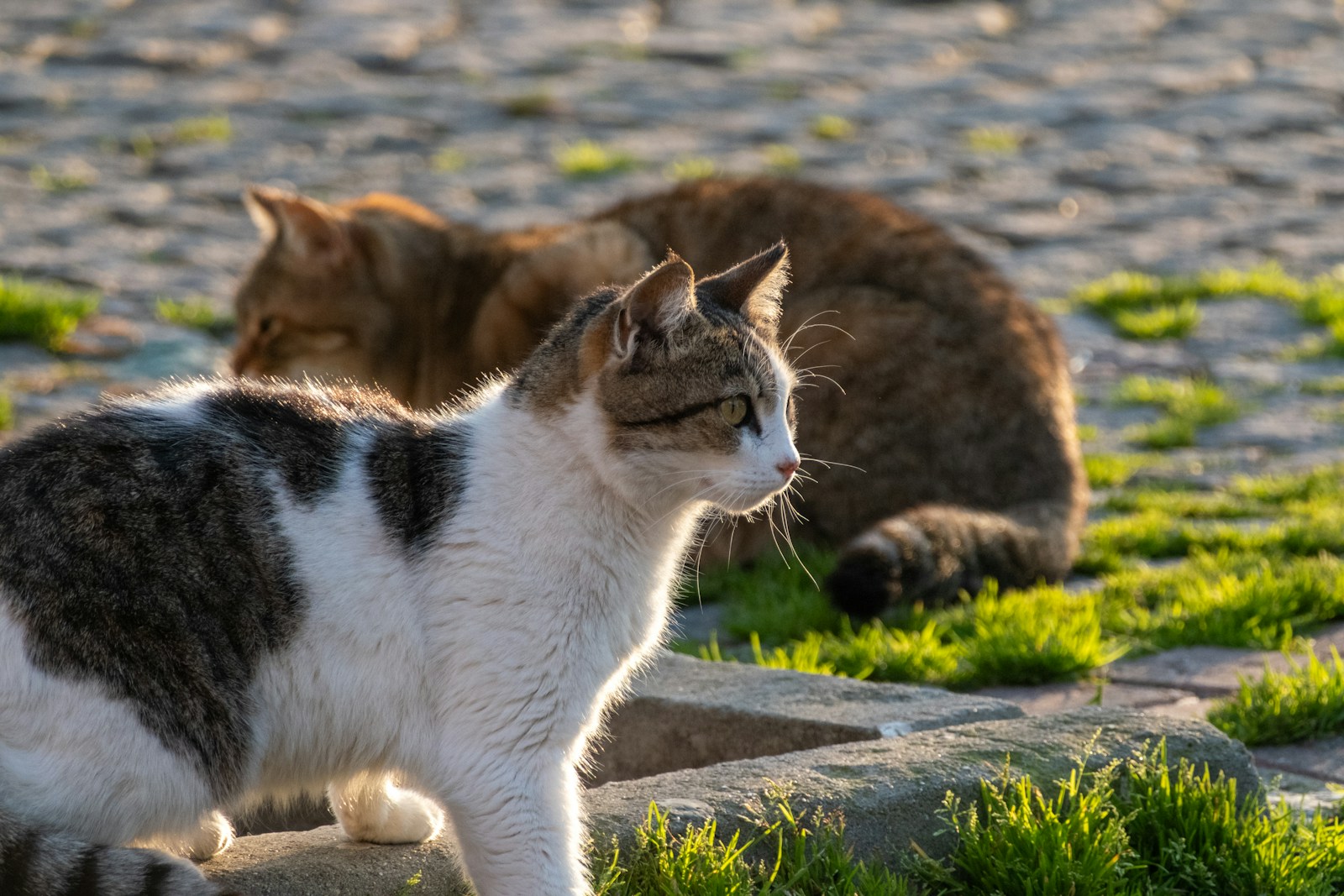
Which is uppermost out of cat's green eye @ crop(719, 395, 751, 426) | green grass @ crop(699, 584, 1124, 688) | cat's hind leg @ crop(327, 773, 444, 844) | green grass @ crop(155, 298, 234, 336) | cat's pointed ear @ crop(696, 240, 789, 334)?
cat's pointed ear @ crop(696, 240, 789, 334)

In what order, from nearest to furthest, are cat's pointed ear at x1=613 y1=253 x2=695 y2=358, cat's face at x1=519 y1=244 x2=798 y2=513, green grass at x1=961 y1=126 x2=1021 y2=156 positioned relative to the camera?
cat's pointed ear at x1=613 y1=253 x2=695 y2=358 → cat's face at x1=519 y1=244 x2=798 y2=513 → green grass at x1=961 y1=126 x2=1021 y2=156

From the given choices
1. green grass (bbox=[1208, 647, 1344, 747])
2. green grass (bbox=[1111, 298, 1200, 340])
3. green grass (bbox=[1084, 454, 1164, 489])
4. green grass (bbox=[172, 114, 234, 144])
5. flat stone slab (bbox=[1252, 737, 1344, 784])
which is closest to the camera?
flat stone slab (bbox=[1252, 737, 1344, 784])

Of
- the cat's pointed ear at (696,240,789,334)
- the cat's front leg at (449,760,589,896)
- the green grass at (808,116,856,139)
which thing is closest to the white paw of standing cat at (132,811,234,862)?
the cat's front leg at (449,760,589,896)

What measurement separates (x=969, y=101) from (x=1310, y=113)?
8.83 feet

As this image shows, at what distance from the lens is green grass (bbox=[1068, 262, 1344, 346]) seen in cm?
899

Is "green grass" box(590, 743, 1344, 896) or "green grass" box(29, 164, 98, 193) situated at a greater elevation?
"green grass" box(590, 743, 1344, 896)

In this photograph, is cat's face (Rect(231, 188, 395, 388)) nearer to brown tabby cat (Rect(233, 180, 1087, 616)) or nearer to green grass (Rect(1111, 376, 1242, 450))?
brown tabby cat (Rect(233, 180, 1087, 616))

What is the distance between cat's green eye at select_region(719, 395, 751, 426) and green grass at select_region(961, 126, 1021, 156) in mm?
8954

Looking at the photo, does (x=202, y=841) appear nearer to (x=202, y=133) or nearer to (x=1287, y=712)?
(x=1287, y=712)

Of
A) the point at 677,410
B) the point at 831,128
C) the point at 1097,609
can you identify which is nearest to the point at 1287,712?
the point at 1097,609

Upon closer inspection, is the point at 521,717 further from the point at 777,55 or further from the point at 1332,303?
the point at 777,55

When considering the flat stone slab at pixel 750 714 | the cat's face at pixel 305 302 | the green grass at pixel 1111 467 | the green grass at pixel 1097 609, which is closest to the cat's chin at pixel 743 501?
the flat stone slab at pixel 750 714

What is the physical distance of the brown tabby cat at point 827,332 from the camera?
5781mm

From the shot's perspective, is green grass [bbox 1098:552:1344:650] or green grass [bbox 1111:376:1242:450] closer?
green grass [bbox 1098:552:1344:650]
